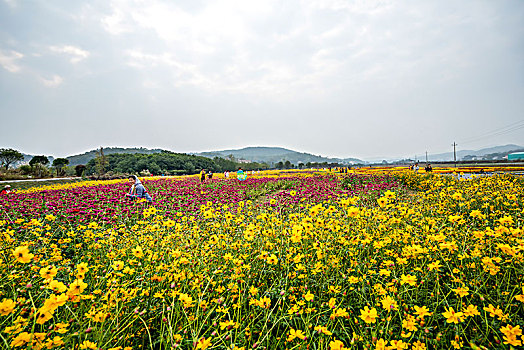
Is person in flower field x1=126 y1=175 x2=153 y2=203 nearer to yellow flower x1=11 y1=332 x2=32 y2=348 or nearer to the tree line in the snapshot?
yellow flower x1=11 y1=332 x2=32 y2=348

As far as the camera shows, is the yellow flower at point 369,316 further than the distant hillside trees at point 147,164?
No

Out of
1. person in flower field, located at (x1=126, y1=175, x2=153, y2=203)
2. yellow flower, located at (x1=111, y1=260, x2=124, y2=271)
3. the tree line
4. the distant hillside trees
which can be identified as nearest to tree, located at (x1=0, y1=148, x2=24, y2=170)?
the tree line

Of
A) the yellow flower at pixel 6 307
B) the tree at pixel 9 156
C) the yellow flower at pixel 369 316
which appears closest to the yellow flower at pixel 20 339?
the yellow flower at pixel 6 307

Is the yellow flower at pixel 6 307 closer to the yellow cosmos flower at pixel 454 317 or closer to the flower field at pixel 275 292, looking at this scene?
the flower field at pixel 275 292

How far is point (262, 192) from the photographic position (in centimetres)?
1117

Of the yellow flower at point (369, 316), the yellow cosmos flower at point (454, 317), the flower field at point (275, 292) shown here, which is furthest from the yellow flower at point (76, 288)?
the yellow cosmos flower at point (454, 317)

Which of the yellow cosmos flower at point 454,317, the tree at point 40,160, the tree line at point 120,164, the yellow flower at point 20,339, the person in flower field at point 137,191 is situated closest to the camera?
the yellow flower at point 20,339

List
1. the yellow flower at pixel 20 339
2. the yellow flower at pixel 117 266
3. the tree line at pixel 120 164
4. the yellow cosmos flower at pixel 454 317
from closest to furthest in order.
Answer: the yellow flower at pixel 20 339, the yellow cosmos flower at pixel 454 317, the yellow flower at pixel 117 266, the tree line at pixel 120 164

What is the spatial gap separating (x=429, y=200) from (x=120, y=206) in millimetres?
8180

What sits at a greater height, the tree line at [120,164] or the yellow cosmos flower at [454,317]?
the tree line at [120,164]

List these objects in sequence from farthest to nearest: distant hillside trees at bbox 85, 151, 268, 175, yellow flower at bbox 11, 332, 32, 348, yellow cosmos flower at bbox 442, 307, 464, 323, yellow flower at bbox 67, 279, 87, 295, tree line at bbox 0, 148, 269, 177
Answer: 1. distant hillside trees at bbox 85, 151, 268, 175
2. tree line at bbox 0, 148, 269, 177
3. yellow cosmos flower at bbox 442, 307, 464, 323
4. yellow flower at bbox 67, 279, 87, 295
5. yellow flower at bbox 11, 332, 32, 348

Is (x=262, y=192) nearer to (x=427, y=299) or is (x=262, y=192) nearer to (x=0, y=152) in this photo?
(x=427, y=299)

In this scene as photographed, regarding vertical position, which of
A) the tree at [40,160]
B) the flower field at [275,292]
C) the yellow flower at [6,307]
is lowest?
the flower field at [275,292]

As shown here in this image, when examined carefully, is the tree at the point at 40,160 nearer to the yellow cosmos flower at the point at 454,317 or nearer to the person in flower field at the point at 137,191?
the person in flower field at the point at 137,191
